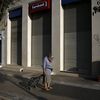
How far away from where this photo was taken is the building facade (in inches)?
876

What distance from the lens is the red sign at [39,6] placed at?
86.4 ft

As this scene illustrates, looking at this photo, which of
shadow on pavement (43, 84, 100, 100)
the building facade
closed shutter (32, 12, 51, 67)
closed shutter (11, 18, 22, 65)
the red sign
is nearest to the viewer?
shadow on pavement (43, 84, 100, 100)

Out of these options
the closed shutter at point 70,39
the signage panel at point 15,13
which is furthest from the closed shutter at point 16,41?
the closed shutter at point 70,39

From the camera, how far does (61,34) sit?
2481 centimetres

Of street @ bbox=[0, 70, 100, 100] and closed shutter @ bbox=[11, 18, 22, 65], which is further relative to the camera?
closed shutter @ bbox=[11, 18, 22, 65]

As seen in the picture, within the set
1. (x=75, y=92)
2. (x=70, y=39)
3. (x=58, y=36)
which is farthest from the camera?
(x=58, y=36)

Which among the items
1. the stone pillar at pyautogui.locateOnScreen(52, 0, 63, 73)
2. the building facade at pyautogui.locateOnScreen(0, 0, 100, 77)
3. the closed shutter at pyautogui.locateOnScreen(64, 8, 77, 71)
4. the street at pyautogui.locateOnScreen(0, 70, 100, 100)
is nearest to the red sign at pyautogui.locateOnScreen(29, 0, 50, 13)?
the building facade at pyautogui.locateOnScreen(0, 0, 100, 77)

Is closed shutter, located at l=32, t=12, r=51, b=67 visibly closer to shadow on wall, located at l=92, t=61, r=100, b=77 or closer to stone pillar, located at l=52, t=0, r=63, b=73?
stone pillar, located at l=52, t=0, r=63, b=73

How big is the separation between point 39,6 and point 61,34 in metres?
3.75

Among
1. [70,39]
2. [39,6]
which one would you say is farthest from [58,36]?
[39,6]

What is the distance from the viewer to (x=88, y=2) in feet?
74.1

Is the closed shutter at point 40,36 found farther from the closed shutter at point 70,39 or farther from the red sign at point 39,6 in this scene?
the closed shutter at point 70,39

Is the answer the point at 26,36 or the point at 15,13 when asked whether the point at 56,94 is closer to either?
the point at 26,36

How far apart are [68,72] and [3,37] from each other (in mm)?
11851
